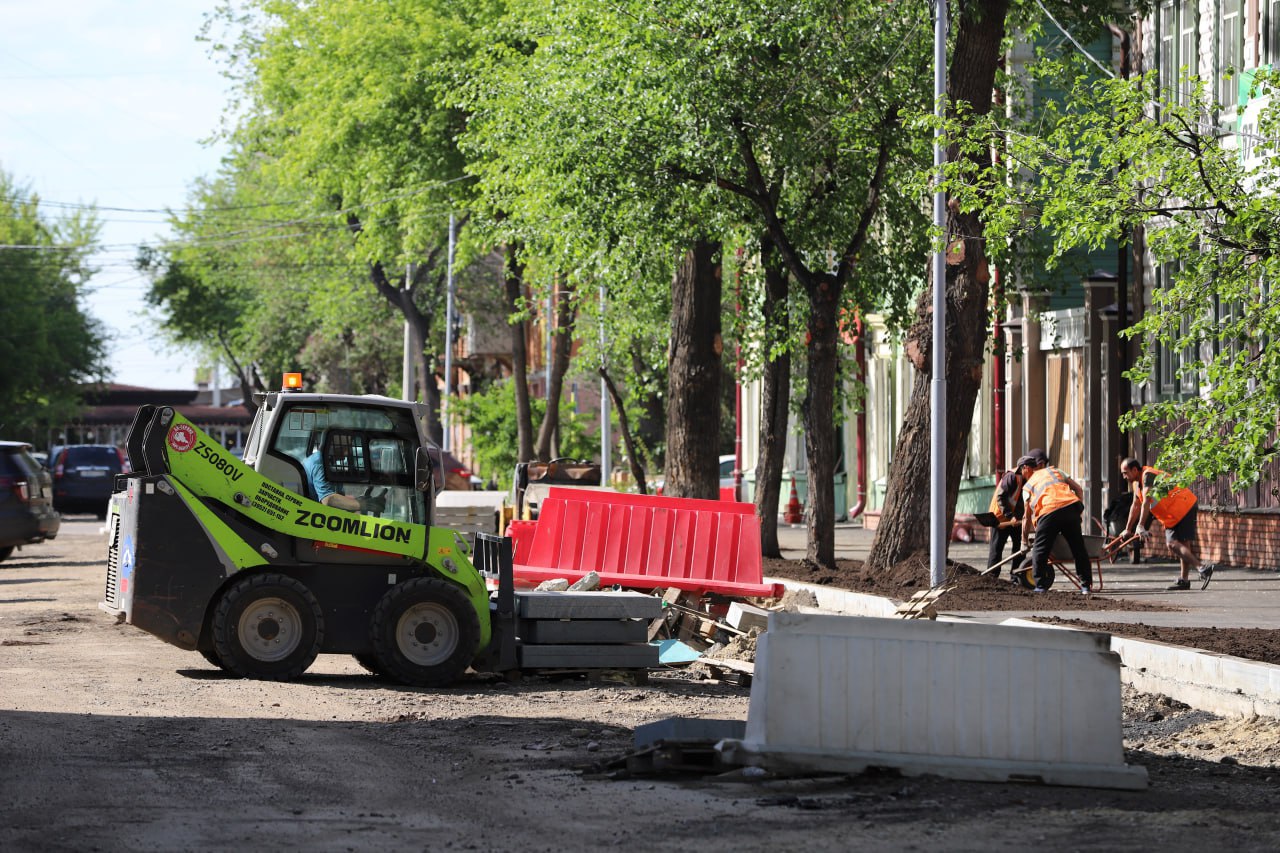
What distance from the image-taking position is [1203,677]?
12.5m

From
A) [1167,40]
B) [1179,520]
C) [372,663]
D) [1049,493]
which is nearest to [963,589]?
[1049,493]

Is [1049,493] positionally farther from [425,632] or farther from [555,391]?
[555,391]

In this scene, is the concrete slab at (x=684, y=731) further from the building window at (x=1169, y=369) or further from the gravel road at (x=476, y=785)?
the building window at (x=1169, y=369)

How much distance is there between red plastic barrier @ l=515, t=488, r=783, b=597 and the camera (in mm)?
18453

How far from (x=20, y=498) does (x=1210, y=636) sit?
57.4ft

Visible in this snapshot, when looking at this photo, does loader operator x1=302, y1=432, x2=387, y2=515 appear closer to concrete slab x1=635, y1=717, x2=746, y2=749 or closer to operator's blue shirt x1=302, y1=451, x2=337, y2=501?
operator's blue shirt x1=302, y1=451, x2=337, y2=501

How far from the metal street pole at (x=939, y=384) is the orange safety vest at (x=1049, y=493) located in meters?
0.97

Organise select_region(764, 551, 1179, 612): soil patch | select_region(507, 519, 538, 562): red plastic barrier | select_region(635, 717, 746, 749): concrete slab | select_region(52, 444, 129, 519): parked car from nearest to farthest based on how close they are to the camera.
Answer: select_region(635, 717, 746, 749): concrete slab, select_region(764, 551, 1179, 612): soil patch, select_region(507, 519, 538, 562): red plastic barrier, select_region(52, 444, 129, 519): parked car

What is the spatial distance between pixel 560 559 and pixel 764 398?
23.3 ft

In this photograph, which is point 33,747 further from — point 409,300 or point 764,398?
point 409,300

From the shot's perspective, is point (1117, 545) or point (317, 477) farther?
point (1117, 545)

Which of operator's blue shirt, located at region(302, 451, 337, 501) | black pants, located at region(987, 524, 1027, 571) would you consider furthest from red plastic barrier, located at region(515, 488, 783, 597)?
operator's blue shirt, located at region(302, 451, 337, 501)

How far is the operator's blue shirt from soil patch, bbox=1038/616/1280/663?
19.7 feet

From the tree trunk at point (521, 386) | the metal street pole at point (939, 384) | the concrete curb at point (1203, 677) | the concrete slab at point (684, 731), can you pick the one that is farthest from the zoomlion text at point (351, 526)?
the tree trunk at point (521, 386)
